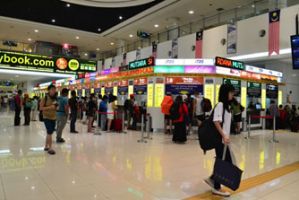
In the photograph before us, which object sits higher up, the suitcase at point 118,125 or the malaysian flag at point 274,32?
the malaysian flag at point 274,32

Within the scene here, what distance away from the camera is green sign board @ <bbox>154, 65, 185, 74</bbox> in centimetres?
968

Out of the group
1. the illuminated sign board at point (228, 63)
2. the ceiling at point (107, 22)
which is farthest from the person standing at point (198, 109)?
the ceiling at point (107, 22)

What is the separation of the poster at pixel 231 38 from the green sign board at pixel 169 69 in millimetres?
4157

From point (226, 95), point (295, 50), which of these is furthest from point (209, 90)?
point (226, 95)

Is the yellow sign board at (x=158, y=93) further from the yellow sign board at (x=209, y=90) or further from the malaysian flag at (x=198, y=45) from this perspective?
the malaysian flag at (x=198, y=45)

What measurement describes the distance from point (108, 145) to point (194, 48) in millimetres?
9636

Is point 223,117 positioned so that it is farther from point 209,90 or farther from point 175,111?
point 209,90

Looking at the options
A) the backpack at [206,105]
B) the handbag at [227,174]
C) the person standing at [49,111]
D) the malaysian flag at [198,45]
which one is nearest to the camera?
the handbag at [227,174]

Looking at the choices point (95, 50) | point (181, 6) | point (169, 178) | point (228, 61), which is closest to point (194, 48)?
point (181, 6)

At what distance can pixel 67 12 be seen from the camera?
617 inches

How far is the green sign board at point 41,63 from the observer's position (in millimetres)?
12352

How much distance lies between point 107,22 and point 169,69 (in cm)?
953

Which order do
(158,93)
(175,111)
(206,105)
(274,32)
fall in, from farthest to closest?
1. (274,32)
2. (158,93)
3. (206,105)
4. (175,111)

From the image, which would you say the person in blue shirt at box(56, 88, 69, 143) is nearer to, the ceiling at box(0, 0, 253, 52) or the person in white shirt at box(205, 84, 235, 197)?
the person in white shirt at box(205, 84, 235, 197)
